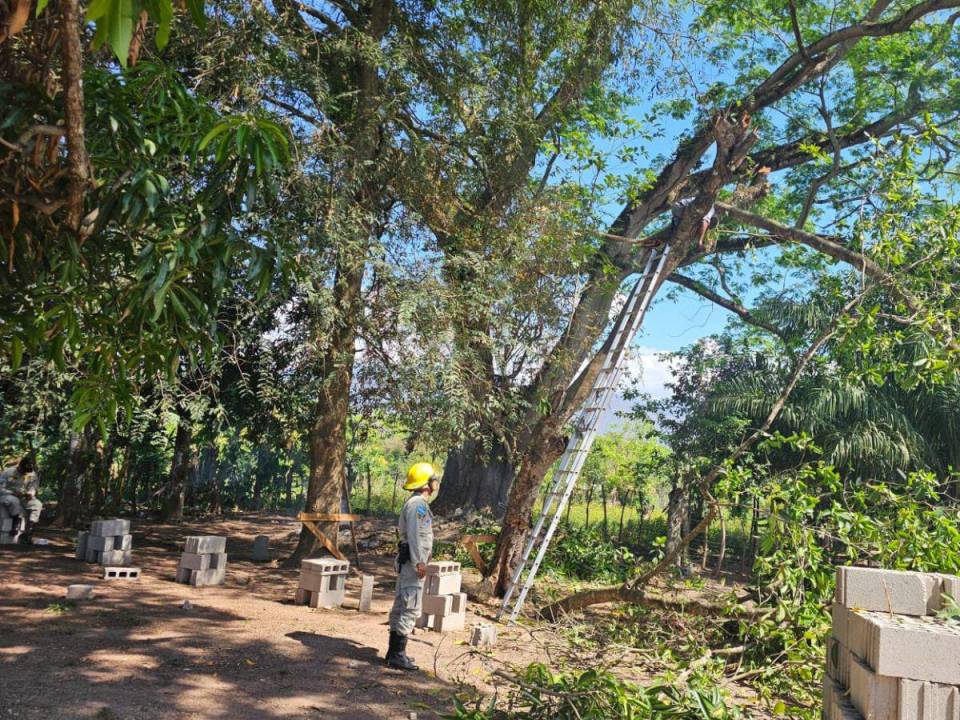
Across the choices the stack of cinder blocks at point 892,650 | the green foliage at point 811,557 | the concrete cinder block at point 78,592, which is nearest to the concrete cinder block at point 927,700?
the stack of cinder blocks at point 892,650

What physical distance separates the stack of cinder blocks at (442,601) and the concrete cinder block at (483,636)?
629 mm

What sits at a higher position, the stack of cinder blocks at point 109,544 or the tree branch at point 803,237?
the tree branch at point 803,237

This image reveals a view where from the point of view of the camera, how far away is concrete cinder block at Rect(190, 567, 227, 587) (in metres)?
9.05

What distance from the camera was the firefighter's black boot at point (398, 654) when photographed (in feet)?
20.3

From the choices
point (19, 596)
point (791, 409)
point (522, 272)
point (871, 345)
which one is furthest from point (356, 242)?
point (791, 409)

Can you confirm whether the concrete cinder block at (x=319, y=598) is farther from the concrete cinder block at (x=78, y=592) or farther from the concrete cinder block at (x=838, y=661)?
the concrete cinder block at (x=838, y=661)

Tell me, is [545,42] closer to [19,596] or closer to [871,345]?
[871,345]

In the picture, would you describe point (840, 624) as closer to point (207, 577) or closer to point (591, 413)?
point (591, 413)

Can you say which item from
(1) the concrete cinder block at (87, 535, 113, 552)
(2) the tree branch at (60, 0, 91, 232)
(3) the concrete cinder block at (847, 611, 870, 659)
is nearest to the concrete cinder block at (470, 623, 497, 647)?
(3) the concrete cinder block at (847, 611, 870, 659)

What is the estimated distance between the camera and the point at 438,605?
7.64 meters

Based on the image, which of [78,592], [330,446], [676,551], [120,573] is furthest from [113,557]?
[676,551]

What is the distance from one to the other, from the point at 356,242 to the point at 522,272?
2302 mm

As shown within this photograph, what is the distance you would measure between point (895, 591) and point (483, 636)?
3.72 meters

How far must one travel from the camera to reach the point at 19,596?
7637 mm
